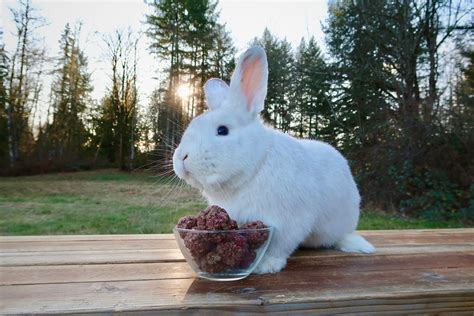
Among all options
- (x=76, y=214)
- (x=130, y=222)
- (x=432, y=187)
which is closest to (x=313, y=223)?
(x=130, y=222)

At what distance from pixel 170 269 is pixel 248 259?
0.61 ft

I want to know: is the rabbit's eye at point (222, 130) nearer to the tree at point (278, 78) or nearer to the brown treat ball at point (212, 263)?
the brown treat ball at point (212, 263)

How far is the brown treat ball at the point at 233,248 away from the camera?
616 millimetres

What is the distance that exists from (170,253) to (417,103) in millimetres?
3116

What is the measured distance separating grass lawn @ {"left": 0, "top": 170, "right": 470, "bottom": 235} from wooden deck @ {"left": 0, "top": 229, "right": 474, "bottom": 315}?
1.21m

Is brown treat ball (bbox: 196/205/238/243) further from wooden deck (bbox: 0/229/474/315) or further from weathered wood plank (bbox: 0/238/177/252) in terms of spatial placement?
weathered wood plank (bbox: 0/238/177/252)

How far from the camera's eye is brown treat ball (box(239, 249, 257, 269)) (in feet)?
2.09

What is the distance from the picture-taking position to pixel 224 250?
62cm

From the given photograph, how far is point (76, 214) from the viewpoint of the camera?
2.74m

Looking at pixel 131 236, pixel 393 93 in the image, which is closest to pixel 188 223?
pixel 131 236

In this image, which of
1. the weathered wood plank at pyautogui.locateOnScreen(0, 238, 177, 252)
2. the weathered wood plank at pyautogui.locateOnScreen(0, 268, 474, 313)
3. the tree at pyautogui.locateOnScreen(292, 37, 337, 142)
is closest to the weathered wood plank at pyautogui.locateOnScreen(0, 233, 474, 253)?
the weathered wood plank at pyautogui.locateOnScreen(0, 238, 177, 252)

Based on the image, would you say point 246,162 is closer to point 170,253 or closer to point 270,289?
point 270,289

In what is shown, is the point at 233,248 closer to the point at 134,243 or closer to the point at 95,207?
the point at 134,243

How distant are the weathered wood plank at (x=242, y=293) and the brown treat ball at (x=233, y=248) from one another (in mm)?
48
